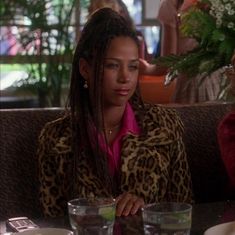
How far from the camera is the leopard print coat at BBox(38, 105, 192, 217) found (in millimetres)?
1590

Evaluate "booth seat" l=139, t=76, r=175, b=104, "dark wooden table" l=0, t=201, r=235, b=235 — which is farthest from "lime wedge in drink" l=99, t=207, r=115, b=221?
"booth seat" l=139, t=76, r=175, b=104

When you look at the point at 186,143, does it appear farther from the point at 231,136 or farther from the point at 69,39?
the point at 69,39

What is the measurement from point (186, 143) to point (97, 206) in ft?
3.06

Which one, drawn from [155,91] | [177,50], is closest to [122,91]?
[177,50]

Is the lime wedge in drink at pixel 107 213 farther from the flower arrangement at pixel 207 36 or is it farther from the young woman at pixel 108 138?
the young woman at pixel 108 138

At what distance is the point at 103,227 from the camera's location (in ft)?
3.22

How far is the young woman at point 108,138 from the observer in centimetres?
157

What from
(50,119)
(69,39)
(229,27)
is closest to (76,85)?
(50,119)

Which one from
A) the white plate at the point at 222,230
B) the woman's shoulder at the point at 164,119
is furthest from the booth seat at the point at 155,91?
the white plate at the point at 222,230

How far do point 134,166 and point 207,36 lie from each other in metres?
0.43

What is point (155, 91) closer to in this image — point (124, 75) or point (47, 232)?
point (124, 75)

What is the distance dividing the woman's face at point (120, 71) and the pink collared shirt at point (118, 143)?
2.4 inches

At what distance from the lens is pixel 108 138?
164 centimetres

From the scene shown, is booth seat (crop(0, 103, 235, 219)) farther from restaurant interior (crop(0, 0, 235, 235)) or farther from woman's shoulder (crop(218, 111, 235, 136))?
woman's shoulder (crop(218, 111, 235, 136))
